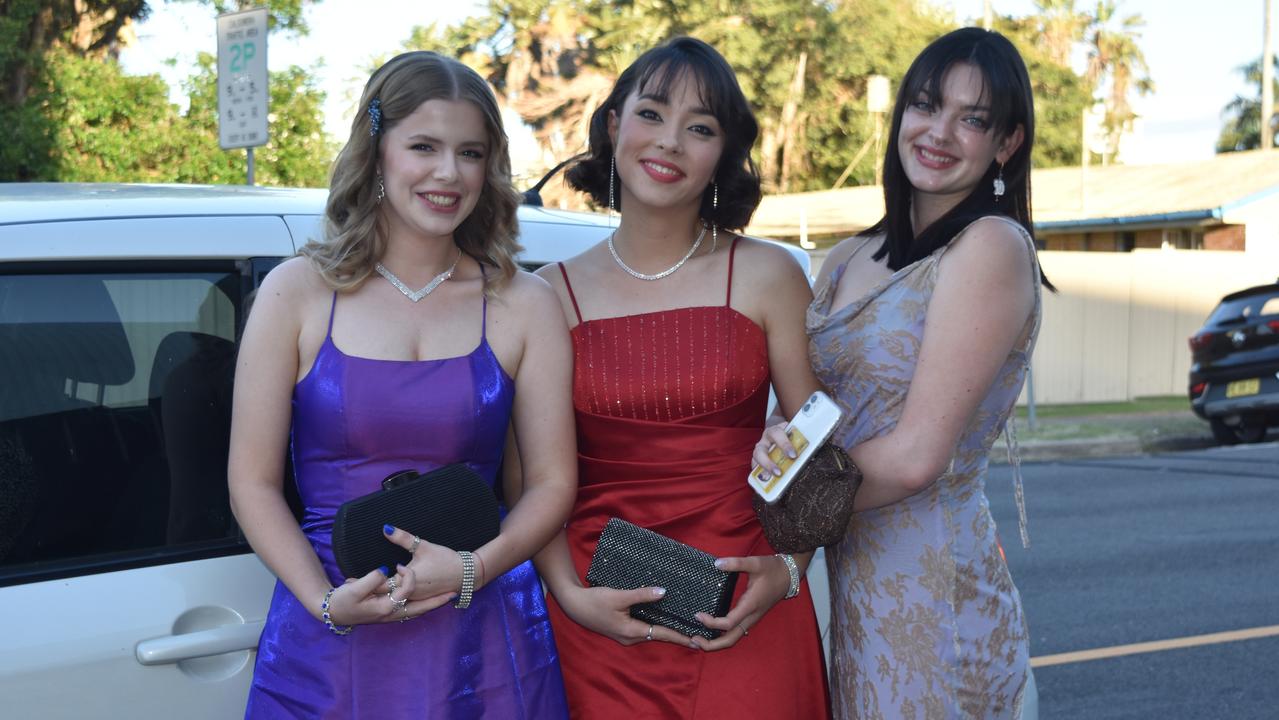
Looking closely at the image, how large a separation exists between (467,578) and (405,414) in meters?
0.31

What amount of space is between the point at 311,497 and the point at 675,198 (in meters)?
0.97

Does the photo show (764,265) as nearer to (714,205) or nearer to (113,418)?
(714,205)

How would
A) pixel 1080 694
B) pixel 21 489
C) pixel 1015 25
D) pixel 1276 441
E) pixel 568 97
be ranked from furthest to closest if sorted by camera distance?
1. pixel 1015 25
2. pixel 568 97
3. pixel 1276 441
4. pixel 1080 694
5. pixel 21 489

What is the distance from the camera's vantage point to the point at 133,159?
551 inches

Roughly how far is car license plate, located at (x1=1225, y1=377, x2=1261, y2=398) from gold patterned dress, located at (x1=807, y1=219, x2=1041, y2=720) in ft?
36.5

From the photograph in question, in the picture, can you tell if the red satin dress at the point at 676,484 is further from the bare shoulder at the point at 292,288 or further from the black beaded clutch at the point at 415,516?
the bare shoulder at the point at 292,288

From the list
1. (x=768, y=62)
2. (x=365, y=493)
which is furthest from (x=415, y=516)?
(x=768, y=62)

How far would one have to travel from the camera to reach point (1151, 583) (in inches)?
271

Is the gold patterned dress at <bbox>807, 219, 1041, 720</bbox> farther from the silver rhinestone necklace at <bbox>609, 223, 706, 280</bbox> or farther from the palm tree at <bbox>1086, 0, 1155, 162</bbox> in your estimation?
the palm tree at <bbox>1086, 0, 1155, 162</bbox>

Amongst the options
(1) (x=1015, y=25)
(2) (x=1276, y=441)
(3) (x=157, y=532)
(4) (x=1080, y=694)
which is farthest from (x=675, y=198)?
(1) (x=1015, y=25)

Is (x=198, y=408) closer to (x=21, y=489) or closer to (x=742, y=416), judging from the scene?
(x=21, y=489)

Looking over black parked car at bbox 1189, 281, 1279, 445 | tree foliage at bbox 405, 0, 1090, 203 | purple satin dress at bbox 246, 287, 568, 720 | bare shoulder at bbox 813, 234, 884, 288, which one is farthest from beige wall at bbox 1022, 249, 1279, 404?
purple satin dress at bbox 246, 287, 568, 720

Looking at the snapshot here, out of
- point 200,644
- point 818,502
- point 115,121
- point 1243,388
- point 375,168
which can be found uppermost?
point 115,121

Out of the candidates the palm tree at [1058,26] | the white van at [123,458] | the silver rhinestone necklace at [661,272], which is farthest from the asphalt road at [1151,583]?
the palm tree at [1058,26]
